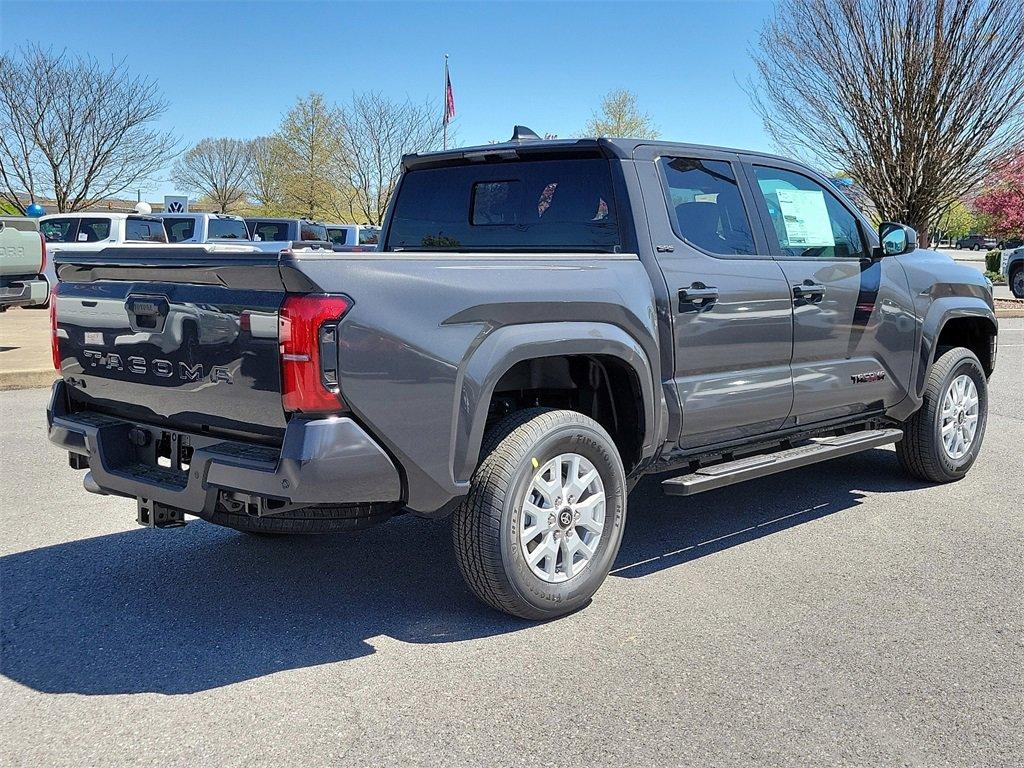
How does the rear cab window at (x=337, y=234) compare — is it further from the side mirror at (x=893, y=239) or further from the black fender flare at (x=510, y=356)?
the black fender flare at (x=510, y=356)

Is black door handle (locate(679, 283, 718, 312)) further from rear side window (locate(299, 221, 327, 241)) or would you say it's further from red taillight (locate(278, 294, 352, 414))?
rear side window (locate(299, 221, 327, 241))

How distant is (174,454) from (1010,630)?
10.8 ft

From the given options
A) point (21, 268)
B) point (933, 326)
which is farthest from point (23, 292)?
point (933, 326)

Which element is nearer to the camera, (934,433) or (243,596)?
(243,596)

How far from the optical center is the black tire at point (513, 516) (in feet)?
12.6

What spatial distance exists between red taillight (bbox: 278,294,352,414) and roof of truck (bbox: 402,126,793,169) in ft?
5.85

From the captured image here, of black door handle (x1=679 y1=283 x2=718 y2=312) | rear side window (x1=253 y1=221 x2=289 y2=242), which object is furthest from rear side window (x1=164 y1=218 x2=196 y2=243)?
black door handle (x1=679 y1=283 x2=718 y2=312)

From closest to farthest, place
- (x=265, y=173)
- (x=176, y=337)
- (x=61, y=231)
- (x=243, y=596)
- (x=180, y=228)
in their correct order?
(x=176, y=337) < (x=243, y=596) < (x=61, y=231) < (x=180, y=228) < (x=265, y=173)

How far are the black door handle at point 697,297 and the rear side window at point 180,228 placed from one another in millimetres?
17342

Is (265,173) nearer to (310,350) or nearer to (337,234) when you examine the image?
(337,234)

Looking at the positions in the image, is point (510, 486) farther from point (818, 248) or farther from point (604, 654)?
point (818, 248)

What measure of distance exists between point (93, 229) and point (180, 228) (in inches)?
64.6

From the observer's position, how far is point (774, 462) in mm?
5027

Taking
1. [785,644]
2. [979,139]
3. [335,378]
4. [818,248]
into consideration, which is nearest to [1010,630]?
[785,644]
